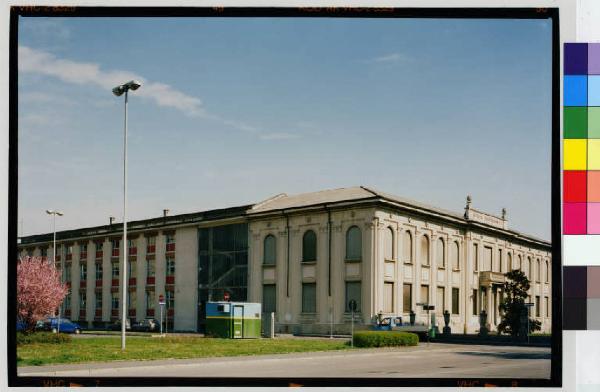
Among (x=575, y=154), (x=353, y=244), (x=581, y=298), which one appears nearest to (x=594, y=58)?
(x=575, y=154)

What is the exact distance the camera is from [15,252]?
19.4 metres

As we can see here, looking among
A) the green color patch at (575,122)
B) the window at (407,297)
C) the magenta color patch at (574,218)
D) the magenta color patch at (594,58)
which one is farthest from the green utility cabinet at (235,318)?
the magenta color patch at (594,58)

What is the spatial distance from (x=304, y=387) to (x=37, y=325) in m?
9.03

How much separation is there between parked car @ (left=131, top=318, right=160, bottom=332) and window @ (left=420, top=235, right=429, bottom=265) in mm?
8836

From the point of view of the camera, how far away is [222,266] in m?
27.9

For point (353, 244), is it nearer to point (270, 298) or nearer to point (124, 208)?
point (270, 298)

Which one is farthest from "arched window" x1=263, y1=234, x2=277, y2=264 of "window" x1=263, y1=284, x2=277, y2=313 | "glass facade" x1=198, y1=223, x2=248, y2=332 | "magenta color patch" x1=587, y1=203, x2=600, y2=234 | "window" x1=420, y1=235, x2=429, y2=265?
"magenta color patch" x1=587, y1=203, x2=600, y2=234

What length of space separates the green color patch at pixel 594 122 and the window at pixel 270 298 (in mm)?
11674

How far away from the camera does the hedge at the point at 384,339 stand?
92.5 feet

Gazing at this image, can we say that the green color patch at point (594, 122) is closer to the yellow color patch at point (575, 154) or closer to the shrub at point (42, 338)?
the yellow color patch at point (575, 154)

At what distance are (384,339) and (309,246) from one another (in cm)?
408

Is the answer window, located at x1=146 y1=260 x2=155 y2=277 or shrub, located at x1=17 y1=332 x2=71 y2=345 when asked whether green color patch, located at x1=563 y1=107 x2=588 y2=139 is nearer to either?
shrub, located at x1=17 y1=332 x2=71 y2=345

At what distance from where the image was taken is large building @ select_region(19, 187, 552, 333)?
24.5 metres

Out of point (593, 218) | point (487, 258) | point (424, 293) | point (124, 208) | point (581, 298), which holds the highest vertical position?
point (124, 208)
